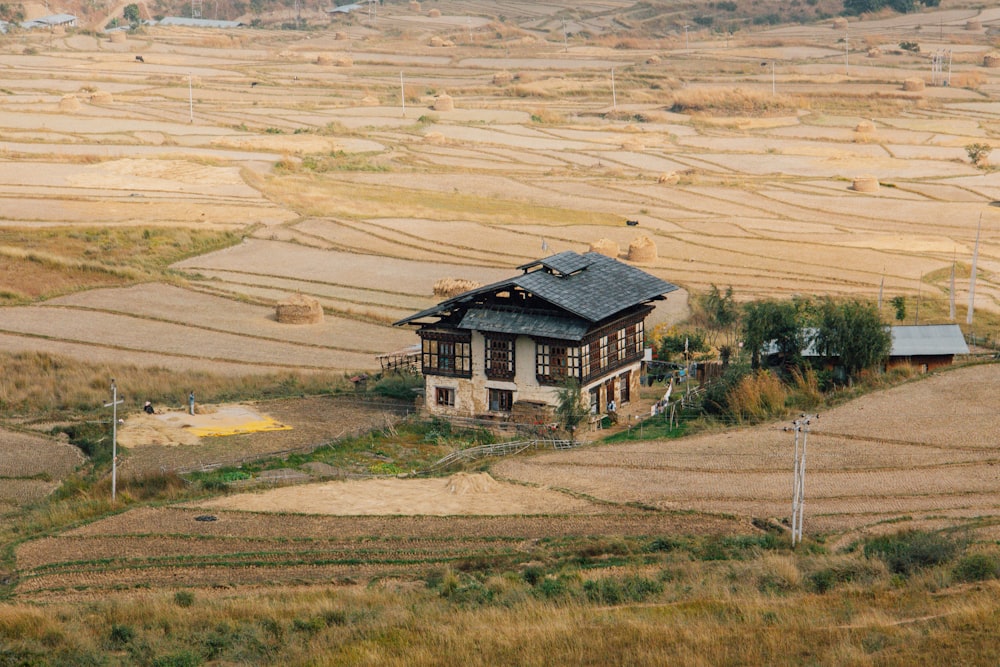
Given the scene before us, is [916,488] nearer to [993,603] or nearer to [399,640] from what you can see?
[993,603]

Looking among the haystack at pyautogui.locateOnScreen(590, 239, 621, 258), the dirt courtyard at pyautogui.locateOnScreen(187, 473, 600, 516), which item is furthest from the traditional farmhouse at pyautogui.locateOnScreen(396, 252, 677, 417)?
the haystack at pyautogui.locateOnScreen(590, 239, 621, 258)

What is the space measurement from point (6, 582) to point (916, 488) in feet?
66.2

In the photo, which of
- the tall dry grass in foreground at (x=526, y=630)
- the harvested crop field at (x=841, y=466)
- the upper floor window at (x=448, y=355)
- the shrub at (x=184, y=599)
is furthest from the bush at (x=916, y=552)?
the upper floor window at (x=448, y=355)

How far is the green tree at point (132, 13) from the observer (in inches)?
7374

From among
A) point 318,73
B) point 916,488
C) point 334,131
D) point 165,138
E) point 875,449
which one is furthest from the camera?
point 318,73

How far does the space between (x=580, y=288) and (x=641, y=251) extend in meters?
23.3

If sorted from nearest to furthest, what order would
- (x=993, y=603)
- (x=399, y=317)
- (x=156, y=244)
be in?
(x=993, y=603)
(x=399, y=317)
(x=156, y=244)

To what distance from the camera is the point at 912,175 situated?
96250 mm

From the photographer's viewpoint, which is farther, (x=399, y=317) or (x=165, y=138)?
(x=165, y=138)

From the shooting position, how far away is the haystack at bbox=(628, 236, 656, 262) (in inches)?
2633

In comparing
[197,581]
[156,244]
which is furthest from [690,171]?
[197,581]

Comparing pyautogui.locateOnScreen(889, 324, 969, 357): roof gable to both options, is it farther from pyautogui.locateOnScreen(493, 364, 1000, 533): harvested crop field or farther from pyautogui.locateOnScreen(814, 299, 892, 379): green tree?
pyautogui.locateOnScreen(493, 364, 1000, 533): harvested crop field

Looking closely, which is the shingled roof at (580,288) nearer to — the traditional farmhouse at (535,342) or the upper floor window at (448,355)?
the traditional farmhouse at (535,342)

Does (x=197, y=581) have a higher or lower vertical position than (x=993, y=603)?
lower
